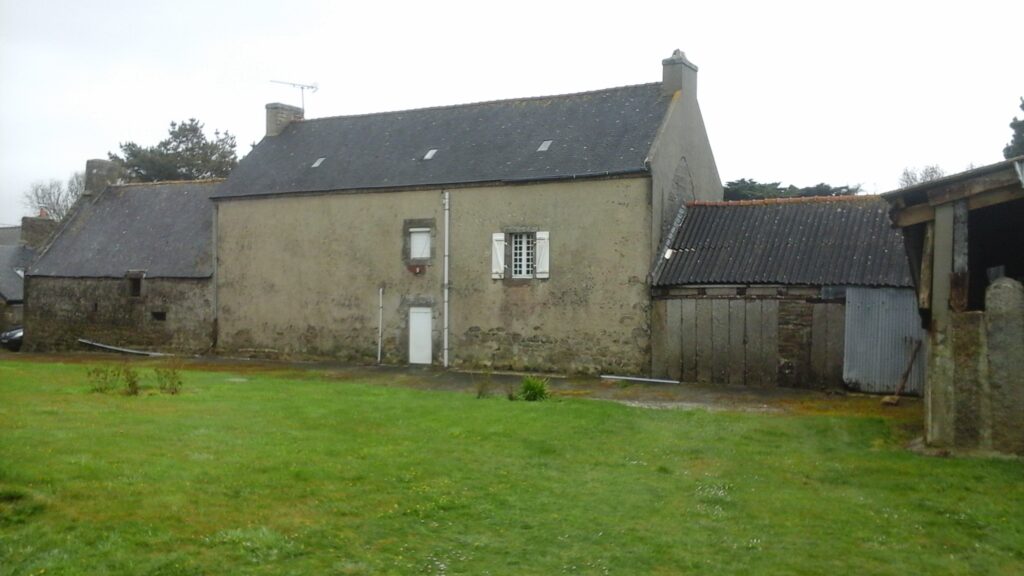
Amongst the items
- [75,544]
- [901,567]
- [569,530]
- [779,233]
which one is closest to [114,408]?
[75,544]

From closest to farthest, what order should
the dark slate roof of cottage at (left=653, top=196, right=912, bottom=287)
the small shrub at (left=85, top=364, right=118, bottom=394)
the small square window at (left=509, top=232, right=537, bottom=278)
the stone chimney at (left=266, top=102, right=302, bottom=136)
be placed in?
the small shrub at (left=85, top=364, right=118, bottom=394) → the dark slate roof of cottage at (left=653, top=196, right=912, bottom=287) → the small square window at (left=509, top=232, right=537, bottom=278) → the stone chimney at (left=266, top=102, right=302, bottom=136)

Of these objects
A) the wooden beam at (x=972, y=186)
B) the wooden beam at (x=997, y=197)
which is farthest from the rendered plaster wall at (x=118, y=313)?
the wooden beam at (x=997, y=197)

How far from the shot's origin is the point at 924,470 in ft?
33.4

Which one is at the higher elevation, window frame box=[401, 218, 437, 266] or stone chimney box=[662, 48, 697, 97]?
stone chimney box=[662, 48, 697, 97]

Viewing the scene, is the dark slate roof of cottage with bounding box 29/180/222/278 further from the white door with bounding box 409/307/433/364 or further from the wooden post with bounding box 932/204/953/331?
the wooden post with bounding box 932/204/953/331

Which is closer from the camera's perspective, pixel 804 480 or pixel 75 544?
pixel 75 544

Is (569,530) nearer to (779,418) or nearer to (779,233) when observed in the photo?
(779,418)

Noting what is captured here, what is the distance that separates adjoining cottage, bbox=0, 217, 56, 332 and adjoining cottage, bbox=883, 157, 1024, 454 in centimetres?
3117

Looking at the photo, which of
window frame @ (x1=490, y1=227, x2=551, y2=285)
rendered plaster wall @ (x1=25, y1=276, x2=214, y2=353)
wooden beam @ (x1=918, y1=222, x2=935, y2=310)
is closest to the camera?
wooden beam @ (x1=918, y1=222, x2=935, y2=310)

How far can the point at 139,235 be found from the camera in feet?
99.8

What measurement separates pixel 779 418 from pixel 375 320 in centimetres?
1307

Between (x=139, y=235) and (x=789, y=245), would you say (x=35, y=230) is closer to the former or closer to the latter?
(x=139, y=235)

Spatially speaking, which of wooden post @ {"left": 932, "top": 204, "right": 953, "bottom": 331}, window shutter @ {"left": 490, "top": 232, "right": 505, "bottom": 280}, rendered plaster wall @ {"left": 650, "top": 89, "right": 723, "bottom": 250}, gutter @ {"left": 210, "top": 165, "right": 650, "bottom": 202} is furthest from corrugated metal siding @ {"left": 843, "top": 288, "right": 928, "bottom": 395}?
window shutter @ {"left": 490, "top": 232, "right": 505, "bottom": 280}

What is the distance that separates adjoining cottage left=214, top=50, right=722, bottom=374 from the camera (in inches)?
858
